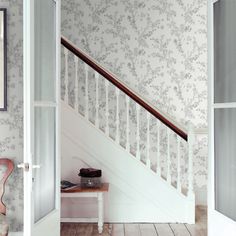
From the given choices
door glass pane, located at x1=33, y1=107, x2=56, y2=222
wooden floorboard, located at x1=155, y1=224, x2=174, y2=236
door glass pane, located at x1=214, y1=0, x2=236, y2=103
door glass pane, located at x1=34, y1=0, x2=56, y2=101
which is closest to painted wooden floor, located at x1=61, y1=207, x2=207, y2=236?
wooden floorboard, located at x1=155, y1=224, x2=174, y2=236

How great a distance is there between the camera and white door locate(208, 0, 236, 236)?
299 centimetres

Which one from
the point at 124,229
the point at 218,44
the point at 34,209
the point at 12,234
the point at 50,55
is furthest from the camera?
the point at 124,229

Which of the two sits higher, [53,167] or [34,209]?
[53,167]

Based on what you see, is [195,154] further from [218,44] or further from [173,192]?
[218,44]

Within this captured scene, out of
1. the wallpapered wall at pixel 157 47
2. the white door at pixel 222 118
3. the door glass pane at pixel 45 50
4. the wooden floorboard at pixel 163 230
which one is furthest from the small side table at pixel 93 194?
the wallpapered wall at pixel 157 47

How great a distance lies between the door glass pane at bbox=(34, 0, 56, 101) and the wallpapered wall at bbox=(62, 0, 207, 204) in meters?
2.36

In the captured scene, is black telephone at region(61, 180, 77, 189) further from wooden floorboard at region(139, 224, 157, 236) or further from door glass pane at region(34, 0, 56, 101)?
door glass pane at region(34, 0, 56, 101)

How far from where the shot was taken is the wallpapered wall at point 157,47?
5945 mm

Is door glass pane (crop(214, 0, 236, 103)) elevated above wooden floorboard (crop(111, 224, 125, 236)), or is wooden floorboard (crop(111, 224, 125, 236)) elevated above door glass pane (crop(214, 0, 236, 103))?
door glass pane (crop(214, 0, 236, 103))

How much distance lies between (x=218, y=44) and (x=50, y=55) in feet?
4.41

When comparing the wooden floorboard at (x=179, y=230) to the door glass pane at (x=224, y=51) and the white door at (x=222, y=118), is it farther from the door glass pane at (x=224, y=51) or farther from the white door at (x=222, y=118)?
the door glass pane at (x=224, y=51)

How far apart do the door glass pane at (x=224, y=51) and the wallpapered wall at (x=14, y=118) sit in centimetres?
186

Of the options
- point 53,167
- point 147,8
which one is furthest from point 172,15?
point 53,167

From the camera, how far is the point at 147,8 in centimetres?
597
